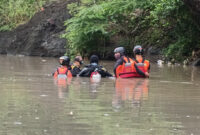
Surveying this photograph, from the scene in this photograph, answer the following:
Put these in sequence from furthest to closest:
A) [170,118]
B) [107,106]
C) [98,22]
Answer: [98,22] < [107,106] < [170,118]

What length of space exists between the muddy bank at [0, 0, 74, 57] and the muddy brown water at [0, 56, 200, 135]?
22.2 metres

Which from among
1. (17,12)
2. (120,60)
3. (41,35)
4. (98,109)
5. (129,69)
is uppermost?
(17,12)

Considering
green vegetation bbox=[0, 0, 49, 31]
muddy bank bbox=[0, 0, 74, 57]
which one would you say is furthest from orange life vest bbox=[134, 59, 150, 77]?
green vegetation bbox=[0, 0, 49, 31]

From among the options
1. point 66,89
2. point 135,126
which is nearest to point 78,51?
point 66,89

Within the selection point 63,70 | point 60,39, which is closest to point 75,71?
point 63,70

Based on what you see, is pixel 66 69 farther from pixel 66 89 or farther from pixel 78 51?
pixel 78 51

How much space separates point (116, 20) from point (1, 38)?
50.5ft

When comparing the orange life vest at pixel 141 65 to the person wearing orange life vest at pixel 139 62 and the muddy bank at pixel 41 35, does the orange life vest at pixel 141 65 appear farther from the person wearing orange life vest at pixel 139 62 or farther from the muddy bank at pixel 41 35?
the muddy bank at pixel 41 35

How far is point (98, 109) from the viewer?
8.37 meters

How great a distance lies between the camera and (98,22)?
27562 millimetres

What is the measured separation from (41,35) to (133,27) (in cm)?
1027

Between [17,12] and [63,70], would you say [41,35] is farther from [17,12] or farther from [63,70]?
[63,70]

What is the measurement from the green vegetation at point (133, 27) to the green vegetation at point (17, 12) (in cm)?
1245

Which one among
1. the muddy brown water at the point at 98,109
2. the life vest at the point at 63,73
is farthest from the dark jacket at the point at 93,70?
the muddy brown water at the point at 98,109
